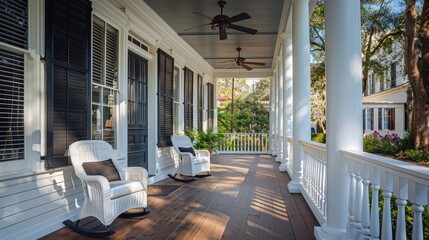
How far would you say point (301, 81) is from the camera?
5059 mm

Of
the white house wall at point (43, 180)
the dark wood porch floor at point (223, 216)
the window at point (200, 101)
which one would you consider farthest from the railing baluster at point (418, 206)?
the window at point (200, 101)

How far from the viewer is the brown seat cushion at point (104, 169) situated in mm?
3488

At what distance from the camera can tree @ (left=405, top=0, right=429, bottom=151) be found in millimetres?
7962

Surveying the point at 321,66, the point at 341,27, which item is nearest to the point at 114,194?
the point at 341,27

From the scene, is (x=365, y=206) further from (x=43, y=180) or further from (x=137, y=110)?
(x=137, y=110)

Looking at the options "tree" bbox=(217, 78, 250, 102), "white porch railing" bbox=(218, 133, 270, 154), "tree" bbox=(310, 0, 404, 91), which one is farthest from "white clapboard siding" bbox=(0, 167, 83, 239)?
"tree" bbox=(217, 78, 250, 102)

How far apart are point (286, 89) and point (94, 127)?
4113 millimetres

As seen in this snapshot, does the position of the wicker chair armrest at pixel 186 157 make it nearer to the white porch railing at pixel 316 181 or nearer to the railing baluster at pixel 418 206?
the white porch railing at pixel 316 181

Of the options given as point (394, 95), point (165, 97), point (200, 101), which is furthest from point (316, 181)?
point (394, 95)

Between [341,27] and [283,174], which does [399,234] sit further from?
[283,174]

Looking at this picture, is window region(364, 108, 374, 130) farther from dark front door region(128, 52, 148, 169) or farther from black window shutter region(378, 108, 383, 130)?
dark front door region(128, 52, 148, 169)

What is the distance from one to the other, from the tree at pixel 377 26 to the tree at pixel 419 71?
2599 millimetres

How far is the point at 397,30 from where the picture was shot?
1090 cm

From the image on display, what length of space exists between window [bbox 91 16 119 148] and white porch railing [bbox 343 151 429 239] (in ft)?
10.4
